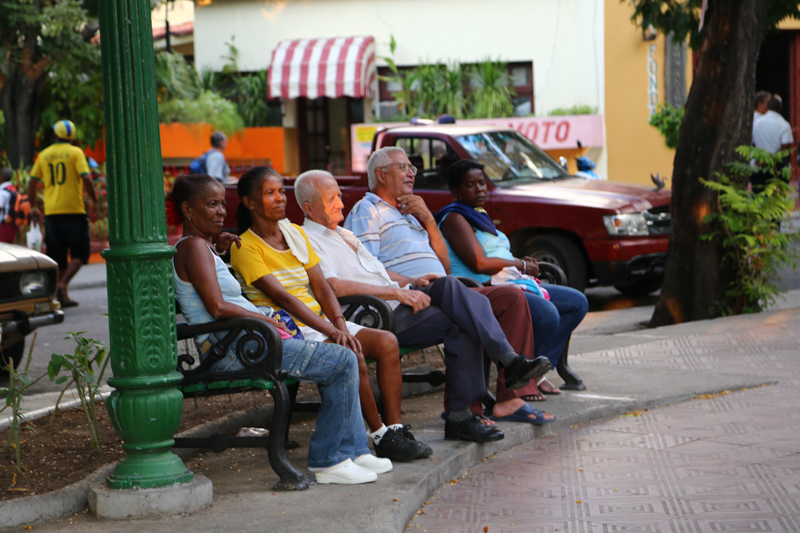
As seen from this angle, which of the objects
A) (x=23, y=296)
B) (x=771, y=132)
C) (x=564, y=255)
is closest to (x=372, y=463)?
(x=23, y=296)

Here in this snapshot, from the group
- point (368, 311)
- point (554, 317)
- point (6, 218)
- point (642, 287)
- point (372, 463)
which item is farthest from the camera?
point (6, 218)

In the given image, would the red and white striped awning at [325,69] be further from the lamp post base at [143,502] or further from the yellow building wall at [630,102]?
the lamp post base at [143,502]

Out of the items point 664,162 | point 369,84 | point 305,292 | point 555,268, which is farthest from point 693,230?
point 369,84

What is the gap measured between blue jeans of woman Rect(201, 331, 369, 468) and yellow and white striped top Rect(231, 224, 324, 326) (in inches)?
17.7

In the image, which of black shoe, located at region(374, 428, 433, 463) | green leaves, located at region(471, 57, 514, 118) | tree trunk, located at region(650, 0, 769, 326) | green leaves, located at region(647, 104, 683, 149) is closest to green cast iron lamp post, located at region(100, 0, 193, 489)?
black shoe, located at region(374, 428, 433, 463)

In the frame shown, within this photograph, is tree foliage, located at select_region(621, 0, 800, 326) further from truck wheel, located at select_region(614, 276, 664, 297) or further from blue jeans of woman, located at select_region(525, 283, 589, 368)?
blue jeans of woman, located at select_region(525, 283, 589, 368)

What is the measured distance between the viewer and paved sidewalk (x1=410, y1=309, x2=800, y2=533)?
13.7 ft

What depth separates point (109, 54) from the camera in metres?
4.04

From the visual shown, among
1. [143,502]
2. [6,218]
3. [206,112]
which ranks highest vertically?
[206,112]

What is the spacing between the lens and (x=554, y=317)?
596cm

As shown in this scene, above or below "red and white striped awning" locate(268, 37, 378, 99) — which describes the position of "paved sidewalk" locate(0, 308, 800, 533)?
below

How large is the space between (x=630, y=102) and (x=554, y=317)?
1653 centimetres

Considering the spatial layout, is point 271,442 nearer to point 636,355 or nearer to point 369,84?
point 636,355

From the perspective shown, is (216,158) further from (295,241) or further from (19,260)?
(295,241)
